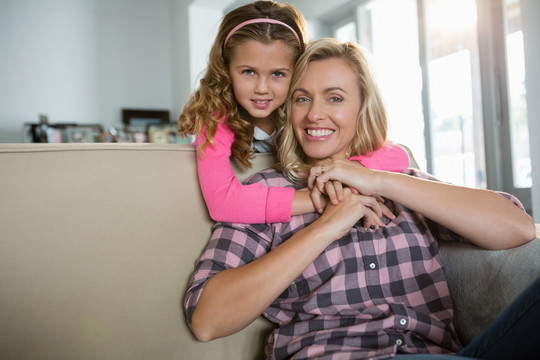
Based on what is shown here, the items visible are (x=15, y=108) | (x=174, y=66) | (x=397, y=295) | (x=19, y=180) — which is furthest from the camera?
(x=174, y=66)

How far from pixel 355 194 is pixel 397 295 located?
26 cm

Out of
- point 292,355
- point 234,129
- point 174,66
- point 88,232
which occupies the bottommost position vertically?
point 292,355

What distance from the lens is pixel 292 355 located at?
40.3 inches

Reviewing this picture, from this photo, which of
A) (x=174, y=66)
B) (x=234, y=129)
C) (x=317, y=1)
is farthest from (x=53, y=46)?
(x=234, y=129)

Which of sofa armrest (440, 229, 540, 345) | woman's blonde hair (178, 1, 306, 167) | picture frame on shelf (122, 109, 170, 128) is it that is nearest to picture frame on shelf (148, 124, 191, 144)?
picture frame on shelf (122, 109, 170, 128)

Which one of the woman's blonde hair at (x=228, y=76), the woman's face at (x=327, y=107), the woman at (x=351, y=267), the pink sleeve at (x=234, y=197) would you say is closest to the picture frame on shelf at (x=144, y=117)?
the woman's blonde hair at (x=228, y=76)

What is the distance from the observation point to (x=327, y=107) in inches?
51.0

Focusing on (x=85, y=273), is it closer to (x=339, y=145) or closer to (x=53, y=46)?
(x=339, y=145)

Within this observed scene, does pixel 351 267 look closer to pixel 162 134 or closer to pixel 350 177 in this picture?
pixel 350 177

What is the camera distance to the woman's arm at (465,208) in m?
1.01

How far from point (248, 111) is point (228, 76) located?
0.45 feet

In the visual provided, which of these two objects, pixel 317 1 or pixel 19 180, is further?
pixel 317 1

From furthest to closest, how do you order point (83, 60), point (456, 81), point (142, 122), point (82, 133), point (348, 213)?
point (142, 122), point (83, 60), point (82, 133), point (456, 81), point (348, 213)

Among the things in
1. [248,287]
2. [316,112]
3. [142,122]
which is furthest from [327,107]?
[142,122]
